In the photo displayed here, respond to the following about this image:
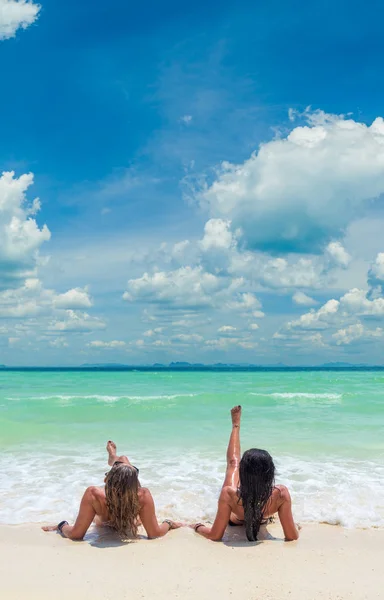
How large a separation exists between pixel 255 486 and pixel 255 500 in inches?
6.2

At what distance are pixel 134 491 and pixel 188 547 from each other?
29.1 inches

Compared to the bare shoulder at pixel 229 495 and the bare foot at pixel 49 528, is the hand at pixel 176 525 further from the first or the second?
the bare foot at pixel 49 528

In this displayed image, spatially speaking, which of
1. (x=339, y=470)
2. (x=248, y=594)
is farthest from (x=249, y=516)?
(x=339, y=470)

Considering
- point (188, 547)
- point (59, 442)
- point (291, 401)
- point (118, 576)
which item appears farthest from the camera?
point (291, 401)

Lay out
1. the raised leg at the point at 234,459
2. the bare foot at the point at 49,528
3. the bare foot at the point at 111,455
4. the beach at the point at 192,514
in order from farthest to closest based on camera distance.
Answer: the bare foot at the point at 111,455, the raised leg at the point at 234,459, the bare foot at the point at 49,528, the beach at the point at 192,514

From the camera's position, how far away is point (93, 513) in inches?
191

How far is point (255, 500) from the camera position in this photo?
15.4 ft

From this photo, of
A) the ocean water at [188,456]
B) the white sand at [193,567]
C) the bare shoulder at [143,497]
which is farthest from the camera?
the ocean water at [188,456]

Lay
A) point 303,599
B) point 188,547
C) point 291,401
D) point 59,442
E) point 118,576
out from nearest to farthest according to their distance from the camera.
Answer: point 303,599, point 118,576, point 188,547, point 59,442, point 291,401

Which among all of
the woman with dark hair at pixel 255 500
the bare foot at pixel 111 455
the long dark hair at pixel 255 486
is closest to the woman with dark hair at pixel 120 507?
the woman with dark hair at pixel 255 500

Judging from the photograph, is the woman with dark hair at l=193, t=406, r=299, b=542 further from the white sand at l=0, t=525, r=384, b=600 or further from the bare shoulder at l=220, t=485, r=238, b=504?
the white sand at l=0, t=525, r=384, b=600

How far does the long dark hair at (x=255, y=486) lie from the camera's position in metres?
4.66

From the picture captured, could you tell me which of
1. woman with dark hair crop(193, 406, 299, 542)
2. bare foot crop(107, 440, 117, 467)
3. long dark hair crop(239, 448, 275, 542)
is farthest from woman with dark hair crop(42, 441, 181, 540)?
bare foot crop(107, 440, 117, 467)

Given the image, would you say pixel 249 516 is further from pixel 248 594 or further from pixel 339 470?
pixel 339 470
